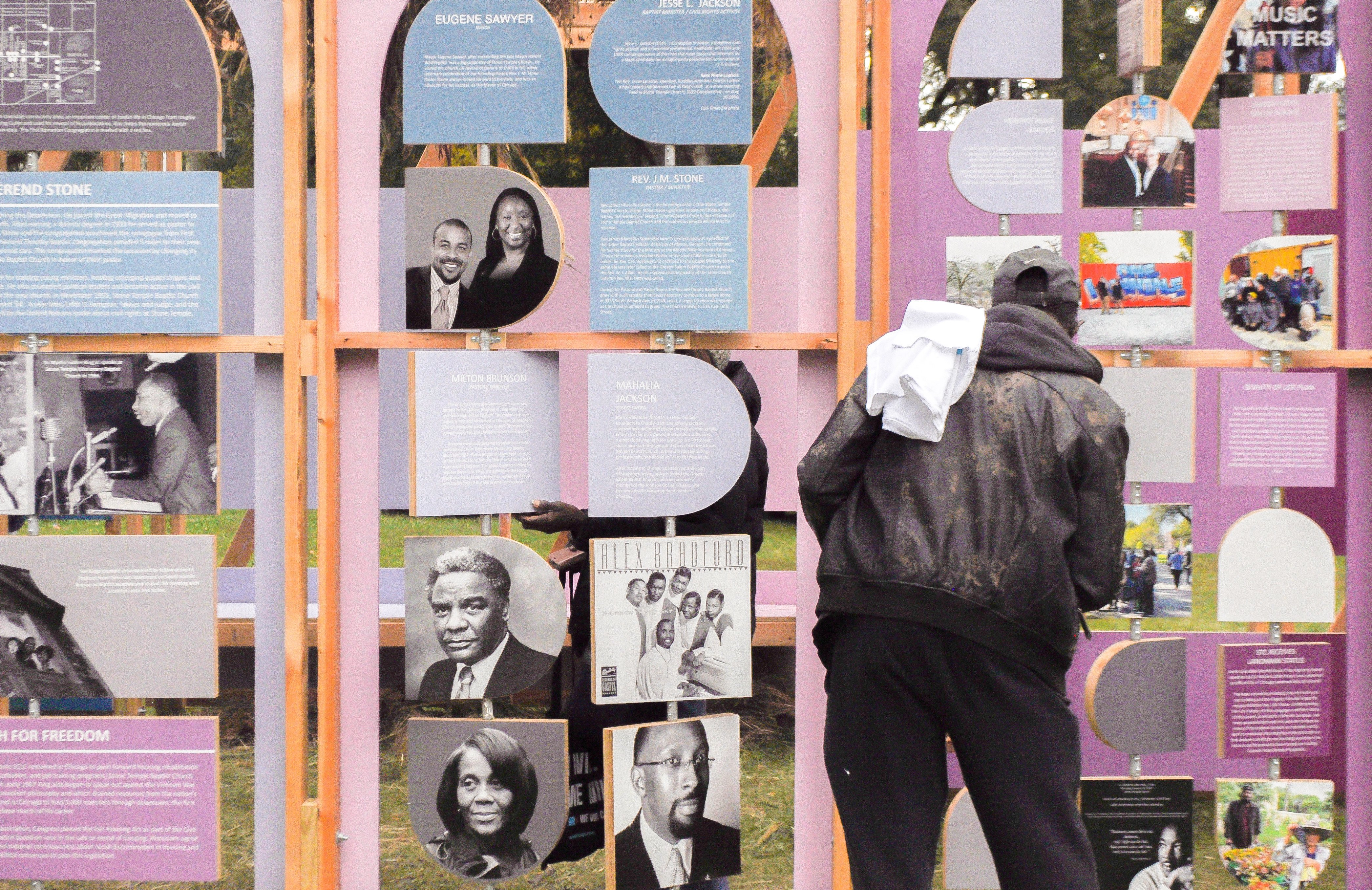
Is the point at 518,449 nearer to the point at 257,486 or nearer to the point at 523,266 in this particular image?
the point at 523,266

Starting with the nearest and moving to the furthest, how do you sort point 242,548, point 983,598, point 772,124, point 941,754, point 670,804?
point 983,598
point 941,754
point 670,804
point 772,124
point 242,548

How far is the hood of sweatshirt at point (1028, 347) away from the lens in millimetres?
1993

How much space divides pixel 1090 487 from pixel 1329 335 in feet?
3.86

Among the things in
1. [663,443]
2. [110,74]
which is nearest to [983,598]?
[663,443]

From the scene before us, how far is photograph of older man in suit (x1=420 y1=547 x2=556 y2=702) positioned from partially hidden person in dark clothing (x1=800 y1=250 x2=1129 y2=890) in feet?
2.98

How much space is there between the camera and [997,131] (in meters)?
2.66

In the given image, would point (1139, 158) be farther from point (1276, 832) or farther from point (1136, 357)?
point (1276, 832)

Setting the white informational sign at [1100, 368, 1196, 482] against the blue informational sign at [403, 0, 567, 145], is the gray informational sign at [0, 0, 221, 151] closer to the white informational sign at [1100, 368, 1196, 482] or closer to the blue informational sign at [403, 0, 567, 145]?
the blue informational sign at [403, 0, 567, 145]

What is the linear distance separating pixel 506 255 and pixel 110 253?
945 mm

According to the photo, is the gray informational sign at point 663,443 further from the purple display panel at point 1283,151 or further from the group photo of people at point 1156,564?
the purple display panel at point 1283,151

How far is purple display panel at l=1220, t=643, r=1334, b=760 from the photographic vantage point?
2.75 metres


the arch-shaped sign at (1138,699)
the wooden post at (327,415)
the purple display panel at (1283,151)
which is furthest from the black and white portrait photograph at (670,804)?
the purple display panel at (1283,151)

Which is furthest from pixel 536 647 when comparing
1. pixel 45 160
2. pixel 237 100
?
pixel 237 100

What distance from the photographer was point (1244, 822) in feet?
9.09
